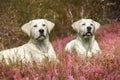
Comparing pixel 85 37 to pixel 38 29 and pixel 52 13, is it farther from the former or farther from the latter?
pixel 52 13

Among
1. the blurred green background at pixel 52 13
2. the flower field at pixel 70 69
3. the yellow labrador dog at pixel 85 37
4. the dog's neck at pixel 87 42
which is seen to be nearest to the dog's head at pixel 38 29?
the yellow labrador dog at pixel 85 37

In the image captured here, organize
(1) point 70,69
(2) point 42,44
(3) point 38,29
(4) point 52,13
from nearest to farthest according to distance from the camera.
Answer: (1) point 70,69
(3) point 38,29
(2) point 42,44
(4) point 52,13

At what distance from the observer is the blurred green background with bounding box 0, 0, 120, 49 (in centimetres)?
1628

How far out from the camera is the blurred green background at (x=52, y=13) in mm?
16281

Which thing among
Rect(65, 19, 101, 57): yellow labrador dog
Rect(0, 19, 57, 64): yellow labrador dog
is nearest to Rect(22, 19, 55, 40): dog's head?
Rect(0, 19, 57, 64): yellow labrador dog

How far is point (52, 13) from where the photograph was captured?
19.2 metres

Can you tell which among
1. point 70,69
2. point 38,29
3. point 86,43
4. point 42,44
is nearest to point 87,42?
point 86,43

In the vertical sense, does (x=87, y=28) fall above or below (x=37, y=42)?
above

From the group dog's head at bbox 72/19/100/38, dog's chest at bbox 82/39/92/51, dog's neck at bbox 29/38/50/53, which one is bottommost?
dog's chest at bbox 82/39/92/51

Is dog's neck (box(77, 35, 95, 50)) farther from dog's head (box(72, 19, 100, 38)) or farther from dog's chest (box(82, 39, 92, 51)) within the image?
dog's head (box(72, 19, 100, 38))

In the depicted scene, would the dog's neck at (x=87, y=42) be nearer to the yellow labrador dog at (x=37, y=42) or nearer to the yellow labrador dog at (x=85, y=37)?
the yellow labrador dog at (x=85, y=37)

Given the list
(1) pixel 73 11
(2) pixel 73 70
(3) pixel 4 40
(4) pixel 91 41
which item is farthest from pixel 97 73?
(1) pixel 73 11

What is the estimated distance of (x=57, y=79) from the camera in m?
6.69

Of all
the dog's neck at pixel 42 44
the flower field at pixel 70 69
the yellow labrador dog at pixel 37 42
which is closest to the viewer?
the flower field at pixel 70 69
